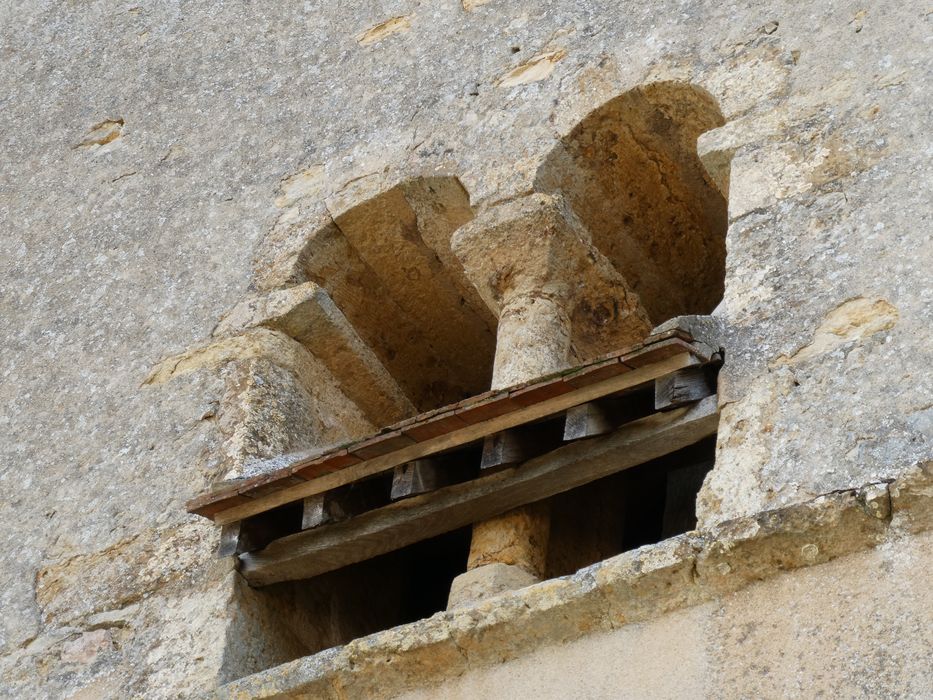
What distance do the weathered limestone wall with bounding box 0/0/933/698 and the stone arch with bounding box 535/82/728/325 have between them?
8cm

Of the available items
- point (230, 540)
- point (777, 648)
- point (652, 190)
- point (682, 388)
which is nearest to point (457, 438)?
point (682, 388)

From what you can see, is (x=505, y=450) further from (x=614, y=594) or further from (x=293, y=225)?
(x=293, y=225)

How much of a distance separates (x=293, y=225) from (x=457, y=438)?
1647 millimetres

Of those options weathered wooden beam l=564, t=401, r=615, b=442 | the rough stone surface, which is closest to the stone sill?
the rough stone surface

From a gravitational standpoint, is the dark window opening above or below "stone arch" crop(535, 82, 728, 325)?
below

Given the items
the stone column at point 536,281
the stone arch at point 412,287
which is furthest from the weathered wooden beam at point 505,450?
the stone arch at point 412,287

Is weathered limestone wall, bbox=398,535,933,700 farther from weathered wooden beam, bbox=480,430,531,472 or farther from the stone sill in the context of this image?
weathered wooden beam, bbox=480,430,531,472

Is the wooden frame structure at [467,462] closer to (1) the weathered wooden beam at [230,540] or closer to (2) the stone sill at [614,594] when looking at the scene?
(1) the weathered wooden beam at [230,540]

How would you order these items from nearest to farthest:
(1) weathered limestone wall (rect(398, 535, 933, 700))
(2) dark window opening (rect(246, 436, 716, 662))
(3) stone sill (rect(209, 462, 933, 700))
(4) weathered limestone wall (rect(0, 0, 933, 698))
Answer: (1) weathered limestone wall (rect(398, 535, 933, 700)), (3) stone sill (rect(209, 462, 933, 700)), (4) weathered limestone wall (rect(0, 0, 933, 698)), (2) dark window opening (rect(246, 436, 716, 662))

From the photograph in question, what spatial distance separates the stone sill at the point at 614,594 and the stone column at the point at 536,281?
42.7 inches

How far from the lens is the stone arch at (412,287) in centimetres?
563

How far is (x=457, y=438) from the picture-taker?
4398 mm

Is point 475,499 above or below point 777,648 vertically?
above

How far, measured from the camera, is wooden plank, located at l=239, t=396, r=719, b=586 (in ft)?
13.9
